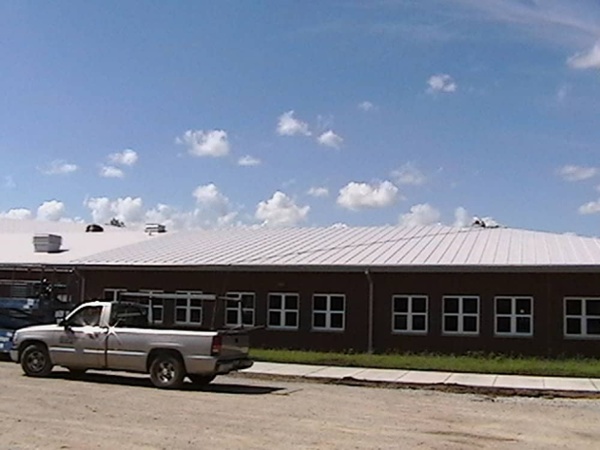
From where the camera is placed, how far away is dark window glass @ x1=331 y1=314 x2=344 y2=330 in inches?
1194

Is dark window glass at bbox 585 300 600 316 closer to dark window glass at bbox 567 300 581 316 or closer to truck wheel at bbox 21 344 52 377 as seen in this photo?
dark window glass at bbox 567 300 581 316

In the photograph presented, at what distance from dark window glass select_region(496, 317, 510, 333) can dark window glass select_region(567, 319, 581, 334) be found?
1.85m

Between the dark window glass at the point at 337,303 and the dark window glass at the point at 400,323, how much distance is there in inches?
77.0

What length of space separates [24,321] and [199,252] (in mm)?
8574

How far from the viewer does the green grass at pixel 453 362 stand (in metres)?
24.0

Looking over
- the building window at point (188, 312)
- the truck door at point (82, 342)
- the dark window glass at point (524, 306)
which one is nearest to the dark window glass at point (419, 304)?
the dark window glass at point (524, 306)

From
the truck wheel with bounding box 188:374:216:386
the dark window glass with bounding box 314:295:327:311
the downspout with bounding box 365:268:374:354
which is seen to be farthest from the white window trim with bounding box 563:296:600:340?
the truck wheel with bounding box 188:374:216:386

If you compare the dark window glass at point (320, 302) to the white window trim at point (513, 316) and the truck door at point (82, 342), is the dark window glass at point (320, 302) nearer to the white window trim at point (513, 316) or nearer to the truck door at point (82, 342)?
the white window trim at point (513, 316)

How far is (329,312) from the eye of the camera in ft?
100

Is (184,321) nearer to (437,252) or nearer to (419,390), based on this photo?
(437,252)

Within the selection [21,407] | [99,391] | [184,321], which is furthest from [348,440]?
[184,321]

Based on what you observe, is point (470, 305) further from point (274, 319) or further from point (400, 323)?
point (274, 319)

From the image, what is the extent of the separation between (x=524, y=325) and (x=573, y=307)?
5.23ft

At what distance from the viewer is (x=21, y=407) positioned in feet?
50.5
